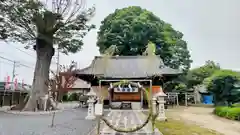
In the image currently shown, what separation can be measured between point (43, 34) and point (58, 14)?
1.43 meters

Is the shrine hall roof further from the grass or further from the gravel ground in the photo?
the grass

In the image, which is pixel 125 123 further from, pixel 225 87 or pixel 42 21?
pixel 225 87

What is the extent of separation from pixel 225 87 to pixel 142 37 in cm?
854

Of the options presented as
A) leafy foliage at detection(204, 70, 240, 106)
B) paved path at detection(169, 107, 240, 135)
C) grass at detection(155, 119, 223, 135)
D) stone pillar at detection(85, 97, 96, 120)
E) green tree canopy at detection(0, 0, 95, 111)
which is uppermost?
green tree canopy at detection(0, 0, 95, 111)

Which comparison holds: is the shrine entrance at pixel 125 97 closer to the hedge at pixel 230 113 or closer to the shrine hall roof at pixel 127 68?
the shrine hall roof at pixel 127 68

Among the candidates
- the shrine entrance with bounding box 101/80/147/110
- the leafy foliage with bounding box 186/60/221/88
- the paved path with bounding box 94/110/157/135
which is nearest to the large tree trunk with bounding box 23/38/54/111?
the shrine entrance with bounding box 101/80/147/110

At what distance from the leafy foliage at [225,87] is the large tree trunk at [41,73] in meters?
10.6

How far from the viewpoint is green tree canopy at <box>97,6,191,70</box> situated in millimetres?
20094

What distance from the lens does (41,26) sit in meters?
12.1

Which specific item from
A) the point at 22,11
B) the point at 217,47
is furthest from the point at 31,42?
the point at 217,47

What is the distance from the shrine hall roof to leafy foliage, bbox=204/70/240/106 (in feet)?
9.06

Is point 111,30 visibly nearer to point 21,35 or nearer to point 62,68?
point 62,68

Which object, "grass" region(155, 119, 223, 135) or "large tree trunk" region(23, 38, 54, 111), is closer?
"grass" region(155, 119, 223, 135)

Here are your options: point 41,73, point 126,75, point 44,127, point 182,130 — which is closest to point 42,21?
point 41,73
